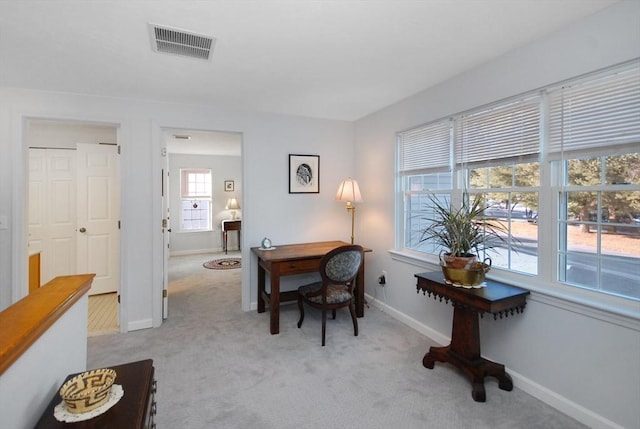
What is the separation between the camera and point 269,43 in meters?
2.02

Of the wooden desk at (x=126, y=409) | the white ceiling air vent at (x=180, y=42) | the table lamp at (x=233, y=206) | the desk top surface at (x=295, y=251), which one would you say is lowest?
the wooden desk at (x=126, y=409)

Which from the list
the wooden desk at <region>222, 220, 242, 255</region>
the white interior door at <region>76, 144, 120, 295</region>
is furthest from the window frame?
the wooden desk at <region>222, 220, 242, 255</region>

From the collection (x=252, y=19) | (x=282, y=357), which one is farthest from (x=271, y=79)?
(x=282, y=357)

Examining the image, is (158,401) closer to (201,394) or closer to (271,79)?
(201,394)

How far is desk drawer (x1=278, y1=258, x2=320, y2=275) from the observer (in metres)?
3.05

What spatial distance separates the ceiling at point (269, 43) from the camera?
1658 millimetres

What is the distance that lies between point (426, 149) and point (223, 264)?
4.55 meters

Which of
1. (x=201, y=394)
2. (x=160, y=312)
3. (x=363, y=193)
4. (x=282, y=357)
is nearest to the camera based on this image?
(x=201, y=394)

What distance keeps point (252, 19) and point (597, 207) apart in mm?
2283

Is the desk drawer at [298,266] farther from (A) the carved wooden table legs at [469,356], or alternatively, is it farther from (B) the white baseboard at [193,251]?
(B) the white baseboard at [193,251]

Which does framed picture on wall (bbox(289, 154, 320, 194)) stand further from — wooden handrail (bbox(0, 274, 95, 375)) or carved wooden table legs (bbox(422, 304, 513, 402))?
wooden handrail (bbox(0, 274, 95, 375))

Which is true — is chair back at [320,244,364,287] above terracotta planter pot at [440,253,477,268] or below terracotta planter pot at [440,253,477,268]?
below

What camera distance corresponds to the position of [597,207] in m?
1.82

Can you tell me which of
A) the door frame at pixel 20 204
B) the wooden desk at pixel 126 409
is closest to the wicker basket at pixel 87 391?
the wooden desk at pixel 126 409
